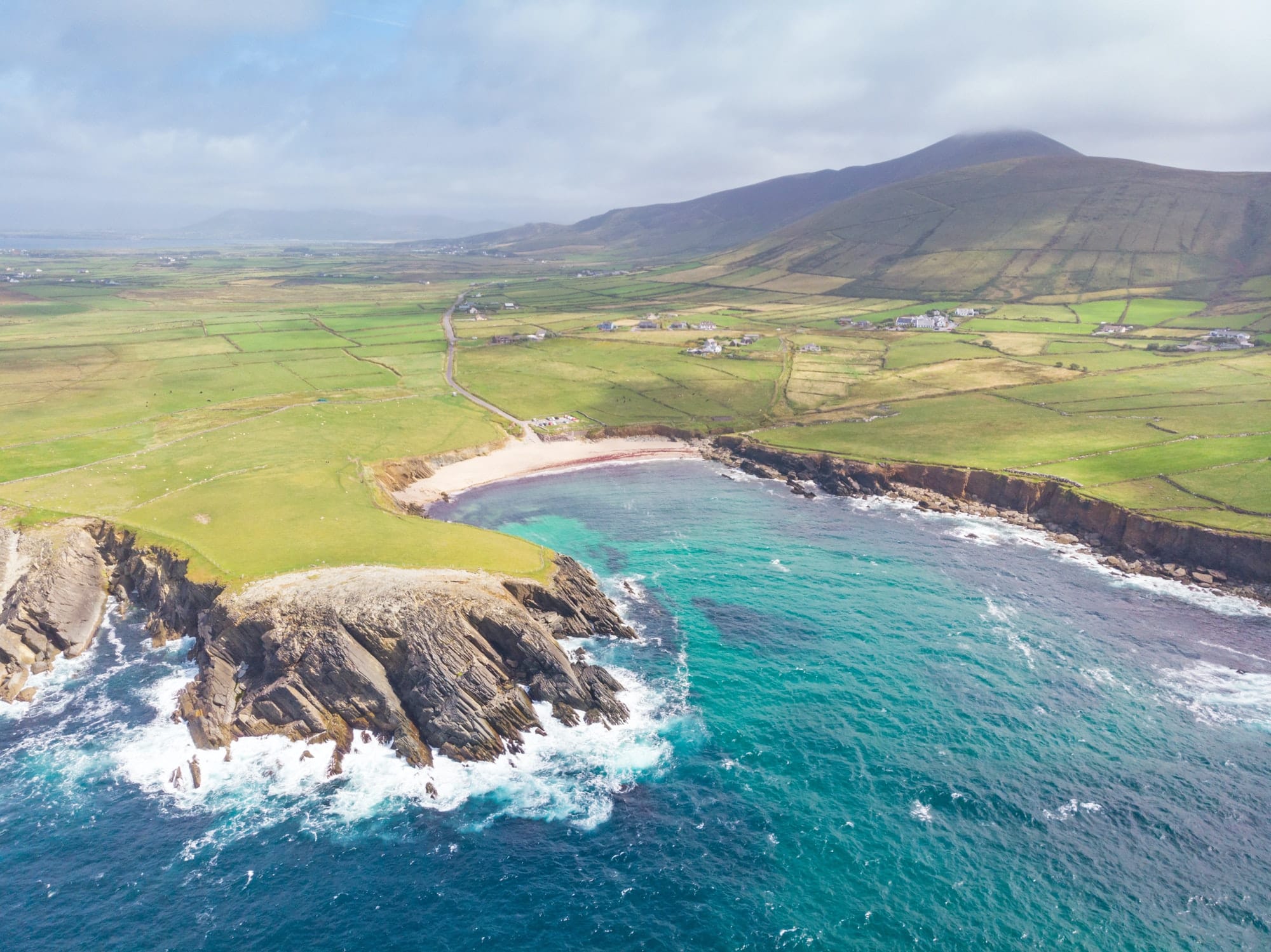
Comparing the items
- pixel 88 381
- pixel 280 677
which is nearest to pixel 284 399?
pixel 88 381

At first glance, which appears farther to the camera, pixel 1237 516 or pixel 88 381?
pixel 88 381

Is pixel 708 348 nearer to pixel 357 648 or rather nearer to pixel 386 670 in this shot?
pixel 386 670

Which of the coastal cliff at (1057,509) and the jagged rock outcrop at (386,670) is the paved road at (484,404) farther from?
the jagged rock outcrop at (386,670)

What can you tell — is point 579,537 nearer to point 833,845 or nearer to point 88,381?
point 833,845

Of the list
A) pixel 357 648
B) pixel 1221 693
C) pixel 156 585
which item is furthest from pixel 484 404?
pixel 1221 693

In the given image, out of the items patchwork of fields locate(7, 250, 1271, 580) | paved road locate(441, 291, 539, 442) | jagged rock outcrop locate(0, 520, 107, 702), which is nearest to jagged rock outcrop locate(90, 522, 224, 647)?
jagged rock outcrop locate(0, 520, 107, 702)

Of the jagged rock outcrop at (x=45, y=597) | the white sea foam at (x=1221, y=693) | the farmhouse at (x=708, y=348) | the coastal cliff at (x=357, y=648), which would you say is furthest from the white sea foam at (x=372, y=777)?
the farmhouse at (x=708, y=348)

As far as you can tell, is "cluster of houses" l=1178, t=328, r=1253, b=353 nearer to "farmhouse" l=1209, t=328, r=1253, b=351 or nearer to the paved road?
"farmhouse" l=1209, t=328, r=1253, b=351
